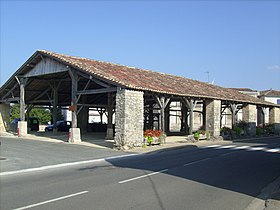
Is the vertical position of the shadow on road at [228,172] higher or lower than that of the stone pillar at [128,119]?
lower

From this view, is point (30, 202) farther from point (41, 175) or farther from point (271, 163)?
point (271, 163)

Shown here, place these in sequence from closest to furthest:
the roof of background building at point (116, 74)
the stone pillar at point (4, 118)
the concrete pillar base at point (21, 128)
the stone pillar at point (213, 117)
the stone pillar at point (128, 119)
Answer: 1. the stone pillar at point (128, 119)
2. the roof of background building at point (116, 74)
3. the stone pillar at point (213, 117)
4. the concrete pillar base at point (21, 128)
5. the stone pillar at point (4, 118)

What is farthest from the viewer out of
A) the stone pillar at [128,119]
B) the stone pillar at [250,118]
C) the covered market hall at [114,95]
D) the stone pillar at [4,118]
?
the stone pillar at [4,118]

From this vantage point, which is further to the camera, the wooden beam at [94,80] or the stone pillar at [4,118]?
the stone pillar at [4,118]

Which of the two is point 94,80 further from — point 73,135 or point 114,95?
point 114,95

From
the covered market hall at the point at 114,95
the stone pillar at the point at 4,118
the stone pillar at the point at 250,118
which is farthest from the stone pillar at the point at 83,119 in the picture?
→ the stone pillar at the point at 250,118

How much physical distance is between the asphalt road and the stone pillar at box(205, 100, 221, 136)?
1482cm

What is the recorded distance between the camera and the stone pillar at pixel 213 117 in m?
27.1

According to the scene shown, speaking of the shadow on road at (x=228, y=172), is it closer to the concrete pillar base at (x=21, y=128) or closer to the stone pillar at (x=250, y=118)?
the concrete pillar base at (x=21, y=128)

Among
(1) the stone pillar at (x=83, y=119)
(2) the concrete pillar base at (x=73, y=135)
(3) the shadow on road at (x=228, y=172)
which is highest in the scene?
(1) the stone pillar at (x=83, y=119)

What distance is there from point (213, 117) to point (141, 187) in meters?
19.8

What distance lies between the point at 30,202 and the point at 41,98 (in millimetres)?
28006

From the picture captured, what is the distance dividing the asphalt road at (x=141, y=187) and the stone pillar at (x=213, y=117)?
48.6 feet

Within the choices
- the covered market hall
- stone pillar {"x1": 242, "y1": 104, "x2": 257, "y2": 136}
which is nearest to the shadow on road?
the covered market hall
